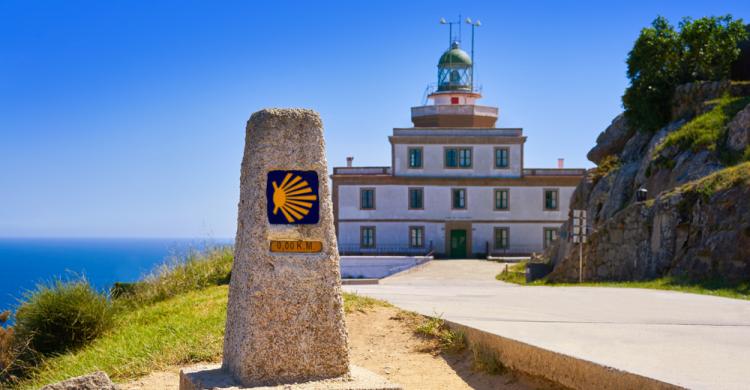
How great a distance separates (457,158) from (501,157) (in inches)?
105

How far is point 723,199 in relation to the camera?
16.6 meters

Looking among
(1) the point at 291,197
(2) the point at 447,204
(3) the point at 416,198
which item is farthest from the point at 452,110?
(1) the point at 291,197

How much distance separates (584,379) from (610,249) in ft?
53.6

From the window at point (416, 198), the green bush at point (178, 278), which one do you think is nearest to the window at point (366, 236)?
the window at point (416, 198)

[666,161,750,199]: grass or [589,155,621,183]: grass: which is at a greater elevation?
[589,155,621,183]: grass

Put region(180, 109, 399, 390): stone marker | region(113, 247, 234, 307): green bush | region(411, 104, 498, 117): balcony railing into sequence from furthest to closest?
region(411, 104, 498, 117): balcony railing < region(113, 247, 234, 307): green bush < region(180, 109, 399, 390): stone marker

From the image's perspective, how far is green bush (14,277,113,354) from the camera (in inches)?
447

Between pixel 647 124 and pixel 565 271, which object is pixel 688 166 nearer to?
pixel 565 271

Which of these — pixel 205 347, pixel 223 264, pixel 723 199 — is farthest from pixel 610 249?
pixel 205 347

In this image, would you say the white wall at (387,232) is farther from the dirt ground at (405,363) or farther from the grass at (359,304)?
the dirt ground at (405,363)

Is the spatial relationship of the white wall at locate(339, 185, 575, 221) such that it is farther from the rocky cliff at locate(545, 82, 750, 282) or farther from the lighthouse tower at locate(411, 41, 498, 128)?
the rocky cliff at locate(545, 82, 750, 282)

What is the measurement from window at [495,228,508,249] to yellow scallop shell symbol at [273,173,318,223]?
43247 mm

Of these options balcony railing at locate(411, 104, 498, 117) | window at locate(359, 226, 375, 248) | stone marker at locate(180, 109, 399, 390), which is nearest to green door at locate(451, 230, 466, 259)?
window at locate(359, 226, 375, 248)

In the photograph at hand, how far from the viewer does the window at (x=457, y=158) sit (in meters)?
48.8
